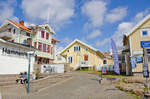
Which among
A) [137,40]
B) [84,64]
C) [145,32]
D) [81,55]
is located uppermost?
[145,32]

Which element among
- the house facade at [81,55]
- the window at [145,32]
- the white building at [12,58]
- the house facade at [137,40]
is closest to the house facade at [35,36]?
the white building at [12,58]

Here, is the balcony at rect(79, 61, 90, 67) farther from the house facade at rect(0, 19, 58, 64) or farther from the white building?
the white building

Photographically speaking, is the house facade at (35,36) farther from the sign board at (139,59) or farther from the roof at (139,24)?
the sign board at (139,59)

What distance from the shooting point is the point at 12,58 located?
19516 mm

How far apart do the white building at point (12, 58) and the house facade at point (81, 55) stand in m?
13.9

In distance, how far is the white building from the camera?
18.0 metres

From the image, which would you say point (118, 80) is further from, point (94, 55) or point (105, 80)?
point (94, 55)

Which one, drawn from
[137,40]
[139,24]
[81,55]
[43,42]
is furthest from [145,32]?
[43,42]

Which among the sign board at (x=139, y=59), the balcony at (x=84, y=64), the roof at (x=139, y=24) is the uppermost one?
the roof at (x=139, y=24)

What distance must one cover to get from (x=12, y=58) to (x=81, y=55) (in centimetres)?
1719

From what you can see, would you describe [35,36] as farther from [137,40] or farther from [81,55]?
[137,40]

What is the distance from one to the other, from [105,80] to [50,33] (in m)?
21.7

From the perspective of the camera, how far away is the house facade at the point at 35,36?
26922mm

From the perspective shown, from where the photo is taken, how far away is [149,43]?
8281mm
